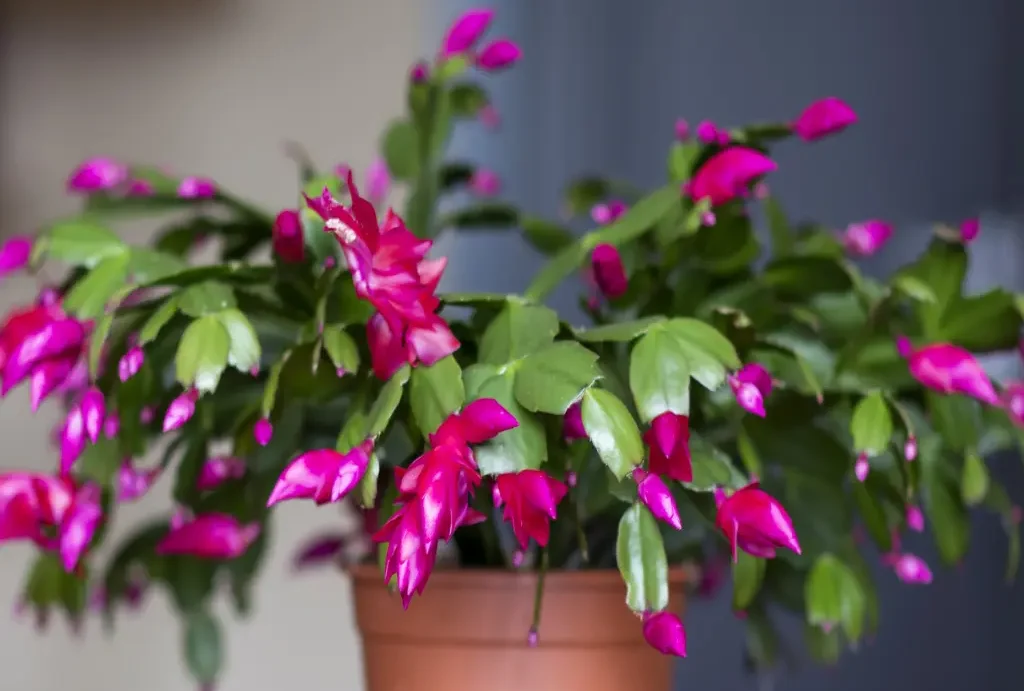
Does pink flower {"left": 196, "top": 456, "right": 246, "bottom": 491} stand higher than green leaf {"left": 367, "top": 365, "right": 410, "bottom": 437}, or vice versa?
green leaf {"left": 367, "top": 365, "right": 410, "bottom": 437}

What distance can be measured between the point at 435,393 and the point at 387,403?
0.09ft

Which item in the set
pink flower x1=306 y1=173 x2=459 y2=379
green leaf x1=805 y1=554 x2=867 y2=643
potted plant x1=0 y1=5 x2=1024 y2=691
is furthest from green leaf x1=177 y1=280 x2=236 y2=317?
green leaf x1=805 y1=554 x2=867 y2=643

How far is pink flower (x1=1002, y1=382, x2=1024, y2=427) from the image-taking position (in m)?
0.72

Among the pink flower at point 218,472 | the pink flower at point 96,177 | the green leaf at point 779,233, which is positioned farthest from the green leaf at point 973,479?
the pink flower at point 96,177

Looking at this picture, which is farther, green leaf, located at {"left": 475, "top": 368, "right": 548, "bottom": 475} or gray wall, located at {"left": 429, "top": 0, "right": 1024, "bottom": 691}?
gray wall, located at {"left": 429, "top": 0, "right": 1024, "bottom": 691}

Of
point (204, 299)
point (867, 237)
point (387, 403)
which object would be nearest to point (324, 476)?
point (387, 403)

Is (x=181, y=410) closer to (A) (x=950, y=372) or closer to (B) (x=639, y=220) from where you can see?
(B) (x=639, y=220)

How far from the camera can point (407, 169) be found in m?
0.84

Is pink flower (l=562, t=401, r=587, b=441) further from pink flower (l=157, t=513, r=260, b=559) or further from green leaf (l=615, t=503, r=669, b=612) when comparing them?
pink flower (l=157, t=513, r=260, b=559)

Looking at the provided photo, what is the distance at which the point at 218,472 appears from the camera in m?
0.76

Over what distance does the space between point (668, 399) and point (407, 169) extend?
15.3 inches

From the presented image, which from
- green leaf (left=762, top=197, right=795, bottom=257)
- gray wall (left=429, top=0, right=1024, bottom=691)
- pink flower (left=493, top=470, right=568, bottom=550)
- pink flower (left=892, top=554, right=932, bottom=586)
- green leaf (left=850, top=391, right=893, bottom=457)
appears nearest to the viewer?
pink flower (left=493, top=470, right=568, bottom=550)

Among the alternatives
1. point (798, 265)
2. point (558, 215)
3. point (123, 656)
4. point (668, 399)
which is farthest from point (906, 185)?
point (123, 656)

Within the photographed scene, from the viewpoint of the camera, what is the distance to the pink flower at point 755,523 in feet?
1.76
